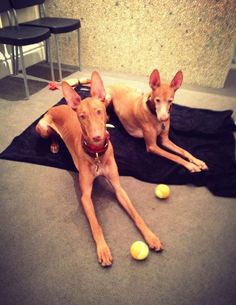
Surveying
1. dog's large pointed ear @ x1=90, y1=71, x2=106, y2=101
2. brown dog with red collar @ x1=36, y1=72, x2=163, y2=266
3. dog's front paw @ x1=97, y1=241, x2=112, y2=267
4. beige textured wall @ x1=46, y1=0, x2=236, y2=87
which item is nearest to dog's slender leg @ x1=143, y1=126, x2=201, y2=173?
brown dog with red collar @ x1=36, y1=72, x2=163, y2=266

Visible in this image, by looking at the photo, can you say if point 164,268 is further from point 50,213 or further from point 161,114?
point 161,114

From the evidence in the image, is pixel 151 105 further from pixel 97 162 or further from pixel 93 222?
pixel 93 222

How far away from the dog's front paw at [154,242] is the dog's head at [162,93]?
35.6 inches

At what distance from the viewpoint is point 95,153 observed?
6.09 feet

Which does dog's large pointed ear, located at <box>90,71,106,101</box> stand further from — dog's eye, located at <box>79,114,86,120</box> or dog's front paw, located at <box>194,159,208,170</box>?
dog's front paw, located at <box>194,159,208,170</box>

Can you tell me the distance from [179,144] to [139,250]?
1.29 metres

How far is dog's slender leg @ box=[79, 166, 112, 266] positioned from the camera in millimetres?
1599

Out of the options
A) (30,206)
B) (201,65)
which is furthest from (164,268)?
(201,65)

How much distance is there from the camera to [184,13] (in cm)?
354

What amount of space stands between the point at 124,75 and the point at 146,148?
6.69 feet

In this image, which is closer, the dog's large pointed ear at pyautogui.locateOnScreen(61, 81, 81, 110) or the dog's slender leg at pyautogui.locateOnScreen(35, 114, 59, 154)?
the dog's large pointed ear at pyautogui.locateOnScreen(61, 81, 81, 110)

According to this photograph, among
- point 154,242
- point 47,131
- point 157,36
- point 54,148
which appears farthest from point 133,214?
point 157,36

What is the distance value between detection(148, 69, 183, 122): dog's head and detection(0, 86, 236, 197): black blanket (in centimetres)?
45

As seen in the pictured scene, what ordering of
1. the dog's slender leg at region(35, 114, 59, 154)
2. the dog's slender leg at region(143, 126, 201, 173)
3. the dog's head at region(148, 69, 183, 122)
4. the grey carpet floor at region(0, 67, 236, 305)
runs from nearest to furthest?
the grey carpet floor at region(0, 67, 236, 305) → the dog's head at region(148, 69, 183, 122) → the dog's slender leg at region(143, 126, 201, 173) → the dog's slender leg at region(35, 114, 59, 154)
